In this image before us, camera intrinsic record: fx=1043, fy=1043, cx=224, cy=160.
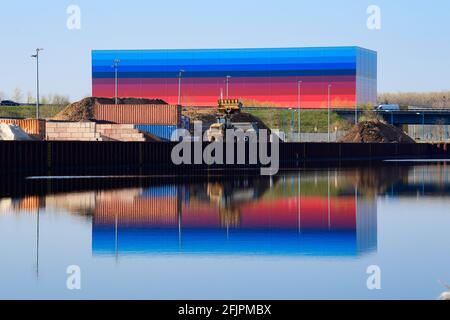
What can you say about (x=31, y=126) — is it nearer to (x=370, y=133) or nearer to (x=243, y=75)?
(x=243, y=75)

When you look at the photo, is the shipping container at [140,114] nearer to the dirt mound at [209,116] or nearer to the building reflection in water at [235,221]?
the dirt mound at [209,116]

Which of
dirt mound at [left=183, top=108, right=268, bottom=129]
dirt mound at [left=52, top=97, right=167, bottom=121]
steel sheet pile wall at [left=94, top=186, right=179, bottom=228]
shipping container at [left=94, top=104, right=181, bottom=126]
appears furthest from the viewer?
dirt mound at [left=183, top=108, right=268, bottom=129]

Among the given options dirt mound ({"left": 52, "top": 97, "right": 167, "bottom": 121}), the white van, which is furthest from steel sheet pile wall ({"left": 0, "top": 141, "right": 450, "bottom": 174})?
the white van

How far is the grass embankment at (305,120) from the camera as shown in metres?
166

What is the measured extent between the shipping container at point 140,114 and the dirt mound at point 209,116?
19.2 metres

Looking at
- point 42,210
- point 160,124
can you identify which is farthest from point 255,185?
point 160,124

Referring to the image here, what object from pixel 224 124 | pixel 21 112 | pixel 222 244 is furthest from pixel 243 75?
pixel 222 244

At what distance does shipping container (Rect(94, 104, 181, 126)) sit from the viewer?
11812cm

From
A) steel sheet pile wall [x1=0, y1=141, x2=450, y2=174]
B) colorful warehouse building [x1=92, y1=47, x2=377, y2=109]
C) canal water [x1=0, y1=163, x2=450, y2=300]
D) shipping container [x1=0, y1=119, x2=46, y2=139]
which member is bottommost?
canal water [x1=0, y1=163, x2=450, y2=300]

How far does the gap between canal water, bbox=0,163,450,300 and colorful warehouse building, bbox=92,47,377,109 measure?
385 ft

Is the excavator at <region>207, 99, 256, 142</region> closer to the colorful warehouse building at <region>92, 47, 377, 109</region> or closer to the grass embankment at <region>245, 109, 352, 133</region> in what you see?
the colorful warehouse building at <region>92, 47, 377, 109</region>

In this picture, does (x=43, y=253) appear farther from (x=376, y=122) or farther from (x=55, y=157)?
(x=376, y=122)

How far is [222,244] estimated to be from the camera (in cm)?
2392

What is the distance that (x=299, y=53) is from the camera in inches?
6329
